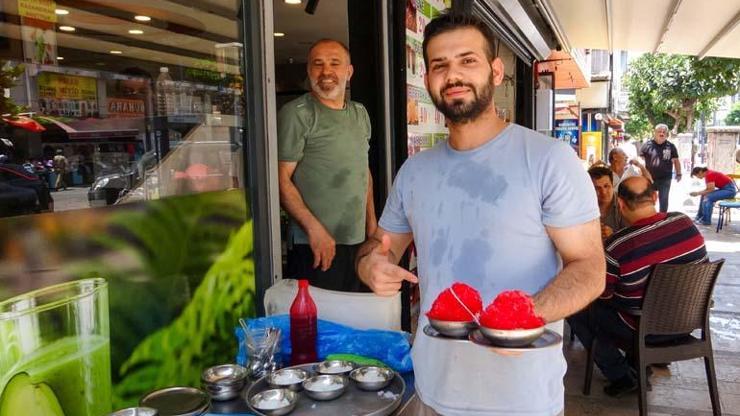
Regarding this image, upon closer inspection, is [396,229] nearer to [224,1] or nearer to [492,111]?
[492,111]

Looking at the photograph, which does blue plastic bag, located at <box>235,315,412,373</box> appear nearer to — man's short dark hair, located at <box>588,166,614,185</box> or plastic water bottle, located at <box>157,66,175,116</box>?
plastic water bottle, located at <box>157,66,175,116</box>

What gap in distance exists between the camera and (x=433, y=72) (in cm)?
194

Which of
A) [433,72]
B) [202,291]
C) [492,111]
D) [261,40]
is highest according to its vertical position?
→ [261,40]

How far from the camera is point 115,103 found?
91.5 inches

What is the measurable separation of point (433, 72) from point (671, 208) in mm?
14675

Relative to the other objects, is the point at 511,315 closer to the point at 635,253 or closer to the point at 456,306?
the point at 456,306

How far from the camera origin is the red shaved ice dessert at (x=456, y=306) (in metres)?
1.58

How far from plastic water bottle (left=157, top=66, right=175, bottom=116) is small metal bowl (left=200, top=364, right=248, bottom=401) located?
1106 millimetres

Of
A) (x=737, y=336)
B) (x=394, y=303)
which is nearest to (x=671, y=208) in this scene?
(x=737, y=336)

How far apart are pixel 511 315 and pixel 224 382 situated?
1.10 m

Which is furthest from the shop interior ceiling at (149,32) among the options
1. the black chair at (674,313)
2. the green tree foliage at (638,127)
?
the green tree foliage at (638,127)

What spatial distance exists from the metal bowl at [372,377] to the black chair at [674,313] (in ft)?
6.58

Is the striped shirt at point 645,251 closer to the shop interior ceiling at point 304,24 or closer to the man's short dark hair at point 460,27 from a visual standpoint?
the man's short dark hair at point 460,27

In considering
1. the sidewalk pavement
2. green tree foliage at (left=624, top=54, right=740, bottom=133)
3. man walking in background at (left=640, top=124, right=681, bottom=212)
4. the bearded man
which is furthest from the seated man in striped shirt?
green tree foliage at (left=624, top=54, right=740, bottom=133)
